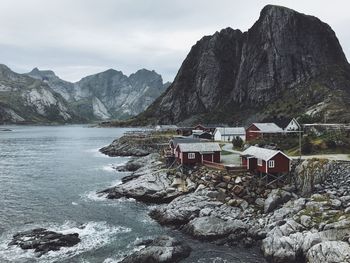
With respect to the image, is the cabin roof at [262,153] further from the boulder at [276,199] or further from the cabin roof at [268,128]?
the cabin roof at [268,128]

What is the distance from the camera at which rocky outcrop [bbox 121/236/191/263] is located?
118 ft

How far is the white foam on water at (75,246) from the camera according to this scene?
125 ft

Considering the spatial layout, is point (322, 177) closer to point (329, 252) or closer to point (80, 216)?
point (329, 252)

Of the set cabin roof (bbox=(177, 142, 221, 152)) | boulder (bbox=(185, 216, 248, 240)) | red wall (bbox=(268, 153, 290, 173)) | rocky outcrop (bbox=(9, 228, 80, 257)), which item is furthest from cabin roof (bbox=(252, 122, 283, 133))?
rocky outcrop (bbox=(9, 228, 80, 257))

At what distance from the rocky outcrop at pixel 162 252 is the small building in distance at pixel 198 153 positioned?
1082 inches

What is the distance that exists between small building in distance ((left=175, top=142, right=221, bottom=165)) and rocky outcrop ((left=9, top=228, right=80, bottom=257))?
27.3m

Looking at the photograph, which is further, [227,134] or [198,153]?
[227,134]

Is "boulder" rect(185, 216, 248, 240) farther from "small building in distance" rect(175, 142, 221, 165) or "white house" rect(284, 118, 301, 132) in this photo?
"white house" rect(284, 118, 301, 132)

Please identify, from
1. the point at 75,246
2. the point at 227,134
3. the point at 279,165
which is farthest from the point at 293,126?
the point at 75,246

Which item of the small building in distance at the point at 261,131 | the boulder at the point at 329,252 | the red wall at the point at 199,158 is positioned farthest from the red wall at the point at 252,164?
the small building in distance at the point at 261,131

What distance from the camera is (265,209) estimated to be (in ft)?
154

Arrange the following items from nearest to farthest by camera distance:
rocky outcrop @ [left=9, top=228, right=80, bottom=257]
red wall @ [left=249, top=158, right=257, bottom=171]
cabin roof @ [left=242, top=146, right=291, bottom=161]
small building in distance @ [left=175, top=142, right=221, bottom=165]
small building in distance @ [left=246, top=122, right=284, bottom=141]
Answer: rocky outcrop @ [left=9, top=228, right=80, bottom=257] → cabin roof @ [left=242, top=146, right=291, bottom=161] → red wall @ [left=249, top=158, right=257, bottom=171] → small building in distance @ [left=175, top=142, right=221, bottom=165] → small building in distance @ [left=246, top=122, right=284, bottom=141]

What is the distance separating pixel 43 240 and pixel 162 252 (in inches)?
563

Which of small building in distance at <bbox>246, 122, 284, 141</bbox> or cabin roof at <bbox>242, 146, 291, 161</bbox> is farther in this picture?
small building in distance at <bbox>246, 122, 284, 141</bbox>
